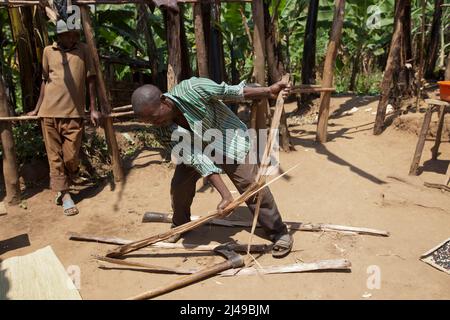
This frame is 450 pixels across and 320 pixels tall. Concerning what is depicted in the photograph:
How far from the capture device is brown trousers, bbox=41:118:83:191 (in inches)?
179

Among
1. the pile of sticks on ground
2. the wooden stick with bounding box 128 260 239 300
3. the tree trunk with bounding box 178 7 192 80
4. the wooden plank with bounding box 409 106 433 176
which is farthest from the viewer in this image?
the tree trunk with bounding box 178 7 192 80

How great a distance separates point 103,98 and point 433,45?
5585mm

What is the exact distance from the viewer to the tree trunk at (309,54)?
7.13 meters

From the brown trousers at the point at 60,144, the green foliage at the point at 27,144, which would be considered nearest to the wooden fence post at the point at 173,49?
the brown trousers at the point at 60,144

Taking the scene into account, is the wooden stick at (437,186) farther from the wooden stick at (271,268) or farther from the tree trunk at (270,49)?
the tree trunk at (270,49)

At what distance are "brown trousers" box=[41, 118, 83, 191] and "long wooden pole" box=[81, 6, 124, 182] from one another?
0.38 meters

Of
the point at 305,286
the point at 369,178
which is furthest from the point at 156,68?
the point at 305,286

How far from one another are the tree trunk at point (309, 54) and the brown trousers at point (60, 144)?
13.6 ft

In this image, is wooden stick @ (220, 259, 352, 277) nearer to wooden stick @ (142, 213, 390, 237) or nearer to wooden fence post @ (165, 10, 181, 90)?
wooden stick @ (142, 213, 390, 237)

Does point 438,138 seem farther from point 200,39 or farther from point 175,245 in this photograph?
point 175,245

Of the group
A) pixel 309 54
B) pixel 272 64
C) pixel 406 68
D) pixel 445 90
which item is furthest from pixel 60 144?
pixel 406 68

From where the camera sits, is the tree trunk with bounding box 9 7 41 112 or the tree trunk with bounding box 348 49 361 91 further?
the tree trunk with bounding box 348 49 361 91

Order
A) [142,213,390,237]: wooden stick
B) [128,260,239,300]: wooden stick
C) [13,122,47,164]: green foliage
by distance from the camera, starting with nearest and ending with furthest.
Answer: [128,260,239,300]: wooden stick → [142,213,390,237]: wooden stick → [13,122,47,164]: green foliage

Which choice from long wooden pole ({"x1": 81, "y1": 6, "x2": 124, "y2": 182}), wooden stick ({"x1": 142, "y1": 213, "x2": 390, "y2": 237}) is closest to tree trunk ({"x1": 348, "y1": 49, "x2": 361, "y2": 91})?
long wooden pole ({"x1": 81, "y1": 6, "x2": 124, "y2": 182})
